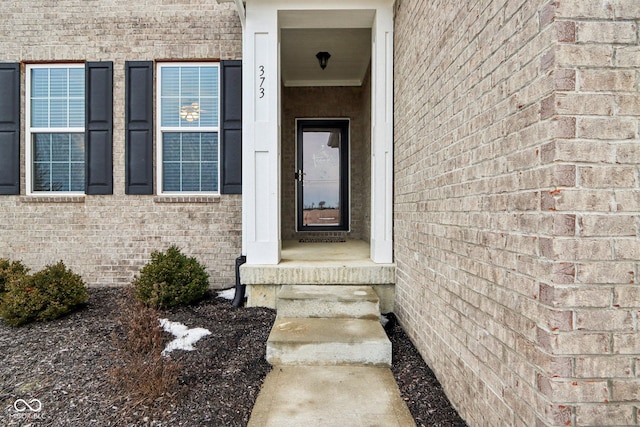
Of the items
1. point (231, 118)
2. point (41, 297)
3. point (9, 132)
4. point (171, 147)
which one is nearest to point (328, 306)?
point (41, 297)

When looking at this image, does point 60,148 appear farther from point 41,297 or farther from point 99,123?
point 41,297

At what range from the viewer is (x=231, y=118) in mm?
4875

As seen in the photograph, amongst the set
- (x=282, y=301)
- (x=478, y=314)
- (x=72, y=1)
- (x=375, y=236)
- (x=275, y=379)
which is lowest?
(x=275, y=379)

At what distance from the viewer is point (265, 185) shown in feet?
12.8

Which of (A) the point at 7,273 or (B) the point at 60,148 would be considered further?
(B) the point at 60,148

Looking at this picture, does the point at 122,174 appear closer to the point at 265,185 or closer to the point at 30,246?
the point at 30,246

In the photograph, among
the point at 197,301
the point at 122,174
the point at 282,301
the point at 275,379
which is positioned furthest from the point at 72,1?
the point at 275,379

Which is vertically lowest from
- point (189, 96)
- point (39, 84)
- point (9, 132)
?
point (9, 132)

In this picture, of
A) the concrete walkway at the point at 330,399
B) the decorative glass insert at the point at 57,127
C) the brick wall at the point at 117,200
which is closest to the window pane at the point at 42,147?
the decorative glass insert at the point at 57,127

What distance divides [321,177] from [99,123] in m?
3.48

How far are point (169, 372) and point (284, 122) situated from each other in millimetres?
4981

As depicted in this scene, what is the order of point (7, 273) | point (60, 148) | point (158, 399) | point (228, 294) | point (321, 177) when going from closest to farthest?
point (158, 399) < point (7, 273) < point (228, 294) < point (60, 148) < point (321, 177)

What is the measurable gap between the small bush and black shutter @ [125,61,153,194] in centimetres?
248

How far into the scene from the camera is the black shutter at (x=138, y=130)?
16.1 ft
